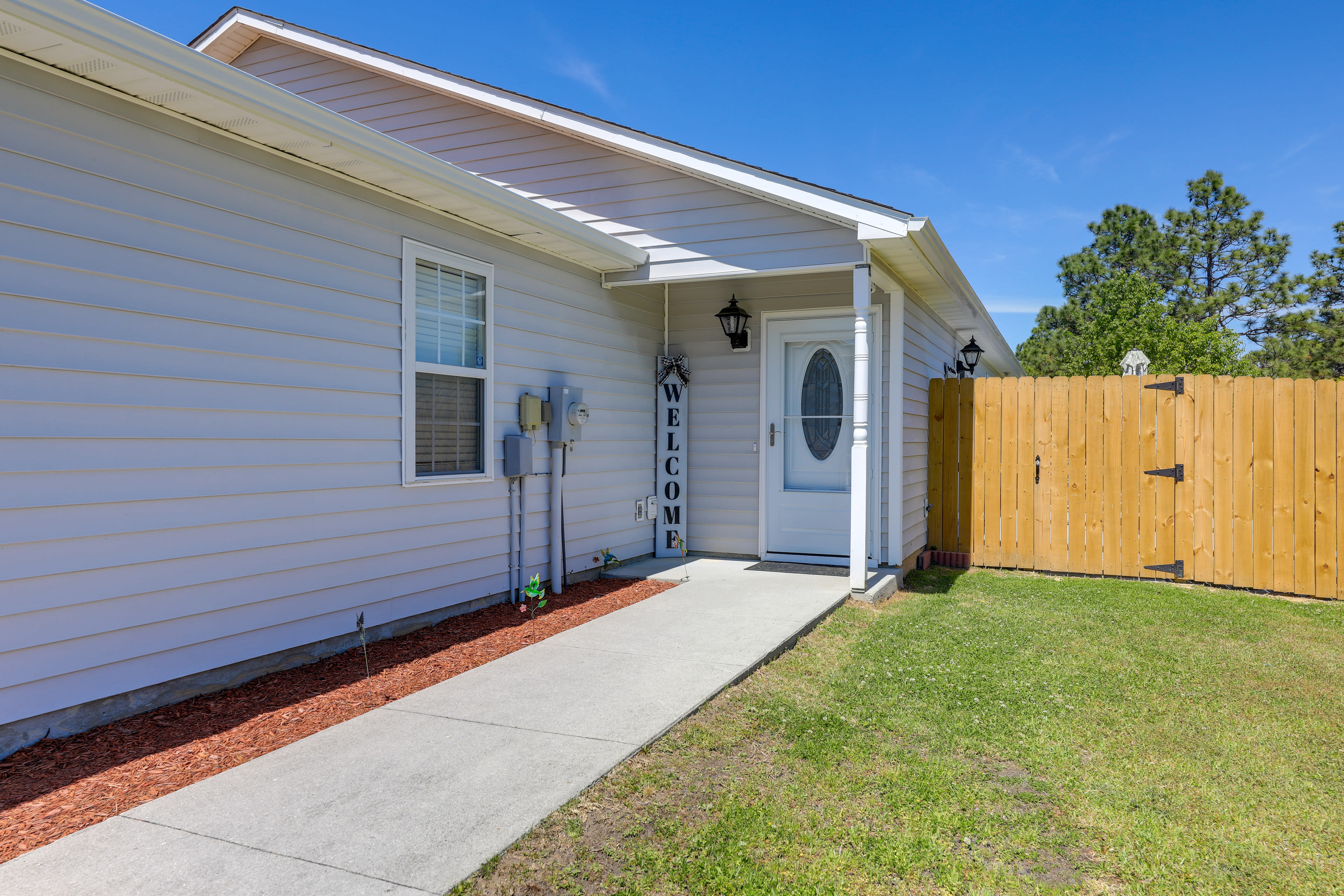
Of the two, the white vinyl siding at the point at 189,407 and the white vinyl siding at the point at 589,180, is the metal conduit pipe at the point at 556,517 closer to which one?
the white vinyl siding at the point at 189,407

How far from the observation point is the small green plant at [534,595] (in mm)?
5367

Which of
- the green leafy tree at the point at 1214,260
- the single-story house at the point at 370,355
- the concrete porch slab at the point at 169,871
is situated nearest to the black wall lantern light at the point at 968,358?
the single-story house at the point at 370,355

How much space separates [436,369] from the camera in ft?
16.1

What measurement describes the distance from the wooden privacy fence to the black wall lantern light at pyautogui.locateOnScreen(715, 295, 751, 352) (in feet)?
6.91

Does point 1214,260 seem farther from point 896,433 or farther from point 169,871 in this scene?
point 169,871

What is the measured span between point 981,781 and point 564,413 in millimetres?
3866

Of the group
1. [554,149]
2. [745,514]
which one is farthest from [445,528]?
[554,149]

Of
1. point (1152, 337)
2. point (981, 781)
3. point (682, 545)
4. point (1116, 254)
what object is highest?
point (1116, 254)

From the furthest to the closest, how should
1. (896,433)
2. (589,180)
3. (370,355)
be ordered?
(896,433) < (589,180) < (370,355)

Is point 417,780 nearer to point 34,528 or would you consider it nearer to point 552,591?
point 34,528

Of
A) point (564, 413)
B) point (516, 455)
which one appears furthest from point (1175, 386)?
point (516, 455)

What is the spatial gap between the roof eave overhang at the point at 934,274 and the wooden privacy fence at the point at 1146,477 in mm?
900

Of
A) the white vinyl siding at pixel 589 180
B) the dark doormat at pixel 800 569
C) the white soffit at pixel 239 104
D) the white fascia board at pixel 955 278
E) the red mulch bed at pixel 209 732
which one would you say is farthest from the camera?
the dark doormat at pixel 800 569

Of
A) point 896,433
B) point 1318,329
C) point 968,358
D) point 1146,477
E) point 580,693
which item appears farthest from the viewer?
point 1318,329
